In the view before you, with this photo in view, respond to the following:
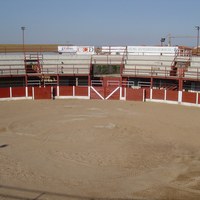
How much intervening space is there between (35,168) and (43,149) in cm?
224

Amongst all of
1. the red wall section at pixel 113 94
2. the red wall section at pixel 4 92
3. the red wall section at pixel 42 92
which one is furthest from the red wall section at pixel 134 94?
the red wall section at pixel 4 92

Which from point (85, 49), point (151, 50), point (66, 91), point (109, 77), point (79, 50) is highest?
point (85, 49)

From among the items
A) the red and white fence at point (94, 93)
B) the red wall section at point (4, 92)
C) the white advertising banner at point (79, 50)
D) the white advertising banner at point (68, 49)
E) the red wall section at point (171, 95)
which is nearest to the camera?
the red wall section at point (171, 95)

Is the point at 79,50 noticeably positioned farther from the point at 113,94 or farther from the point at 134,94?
the point at 134,94

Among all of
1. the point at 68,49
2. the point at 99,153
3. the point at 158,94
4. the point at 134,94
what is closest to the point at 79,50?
the point at 68,49

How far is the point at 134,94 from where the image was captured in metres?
26.3

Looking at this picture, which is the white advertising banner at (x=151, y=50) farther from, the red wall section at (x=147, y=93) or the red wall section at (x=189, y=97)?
the red wall section at (x=189, y=97)

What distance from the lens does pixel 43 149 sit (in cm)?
1416

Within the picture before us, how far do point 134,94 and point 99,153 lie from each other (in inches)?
518

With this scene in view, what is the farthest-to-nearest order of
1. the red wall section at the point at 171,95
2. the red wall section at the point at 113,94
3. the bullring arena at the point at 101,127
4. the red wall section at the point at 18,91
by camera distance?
the red wall section at the point at 113,94, the red wall section at the point at 18,91, the red wall section at the point at 171,95, the bullring arena at the point at 101,127

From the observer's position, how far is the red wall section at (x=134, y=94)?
26141mm

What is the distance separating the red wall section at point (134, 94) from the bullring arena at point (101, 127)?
0.08 meters

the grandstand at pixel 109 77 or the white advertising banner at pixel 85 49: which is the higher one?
the white advertising banner at pixel 85 49

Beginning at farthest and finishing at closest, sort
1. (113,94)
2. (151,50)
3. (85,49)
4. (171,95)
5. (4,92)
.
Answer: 1. (85,49)
2. (151,50)
3. (113,94)
4. (4,92)
5. (171,95)
